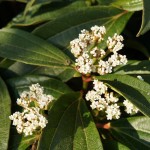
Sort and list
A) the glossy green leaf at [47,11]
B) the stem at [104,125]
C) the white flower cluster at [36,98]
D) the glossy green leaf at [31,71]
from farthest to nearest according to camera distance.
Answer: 1. the glossy green leaf at [47,11]
2. the glossy green leaf at [31,71]
3. the stem at [104,125]
4. the white flower cluster at [36,98]

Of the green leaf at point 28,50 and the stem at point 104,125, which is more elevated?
the green leaf at point 28,50

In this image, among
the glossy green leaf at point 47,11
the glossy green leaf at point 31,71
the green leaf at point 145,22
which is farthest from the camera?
the glossy green leaf at point 47,11

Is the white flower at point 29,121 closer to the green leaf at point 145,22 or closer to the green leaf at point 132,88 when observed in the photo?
the green leaf at point 132,88

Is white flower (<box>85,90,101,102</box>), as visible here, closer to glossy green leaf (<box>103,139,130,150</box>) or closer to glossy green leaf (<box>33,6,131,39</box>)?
glossy green leaf (<box>103,139,130,150</box>)

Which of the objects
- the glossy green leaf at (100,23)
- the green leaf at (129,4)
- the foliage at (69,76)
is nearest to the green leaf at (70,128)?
the foliage at (69,76)

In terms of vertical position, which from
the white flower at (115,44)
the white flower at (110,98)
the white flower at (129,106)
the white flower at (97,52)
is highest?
the white flower at (115,44)

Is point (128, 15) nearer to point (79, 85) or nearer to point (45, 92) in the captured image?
point (79, 85)

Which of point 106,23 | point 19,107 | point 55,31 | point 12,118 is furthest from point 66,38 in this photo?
point 12,118
